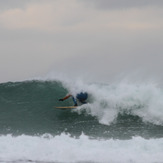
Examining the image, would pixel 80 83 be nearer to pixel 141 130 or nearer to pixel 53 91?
pixel 53 91

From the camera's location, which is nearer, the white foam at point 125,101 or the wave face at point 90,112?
the wave face at point 90,112

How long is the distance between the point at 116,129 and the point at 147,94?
3.54 metres

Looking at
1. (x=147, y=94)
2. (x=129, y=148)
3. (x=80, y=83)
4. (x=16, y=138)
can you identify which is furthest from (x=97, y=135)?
(x=80, y=83)

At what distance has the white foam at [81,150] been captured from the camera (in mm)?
10203

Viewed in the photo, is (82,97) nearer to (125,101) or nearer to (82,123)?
(82,123)

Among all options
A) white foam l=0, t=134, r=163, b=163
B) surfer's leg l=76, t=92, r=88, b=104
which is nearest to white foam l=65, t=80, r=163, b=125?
surfer's leg l=76, t=92, r=88, b=104

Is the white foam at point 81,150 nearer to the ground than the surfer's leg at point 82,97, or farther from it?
A: nearer to the ground

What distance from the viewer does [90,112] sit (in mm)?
15609

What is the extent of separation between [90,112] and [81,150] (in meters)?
4.95

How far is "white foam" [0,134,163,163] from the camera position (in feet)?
33.5

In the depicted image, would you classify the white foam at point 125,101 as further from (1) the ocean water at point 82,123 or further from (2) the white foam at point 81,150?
(2) the white foam at point 81,150

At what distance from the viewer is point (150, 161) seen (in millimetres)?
9945

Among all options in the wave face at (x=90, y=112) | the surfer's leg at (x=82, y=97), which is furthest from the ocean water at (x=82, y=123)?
the surfer's leg at (x=82, y=97)

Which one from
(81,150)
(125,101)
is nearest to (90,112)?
(125,101)
